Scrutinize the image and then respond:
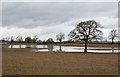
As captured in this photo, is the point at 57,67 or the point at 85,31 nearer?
the point at 57,67

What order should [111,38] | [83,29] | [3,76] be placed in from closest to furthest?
[3,76] → [83,29] → [111,38]

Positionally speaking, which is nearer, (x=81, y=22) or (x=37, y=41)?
(x=81, y=22)

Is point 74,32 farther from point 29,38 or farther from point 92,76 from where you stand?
point 29,38

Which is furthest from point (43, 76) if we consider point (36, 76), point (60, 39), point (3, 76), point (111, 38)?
point (60, 39)

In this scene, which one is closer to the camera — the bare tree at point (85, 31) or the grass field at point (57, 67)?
the grass field at point (57, 67)

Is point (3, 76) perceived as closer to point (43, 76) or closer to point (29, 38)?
point (43, 76)

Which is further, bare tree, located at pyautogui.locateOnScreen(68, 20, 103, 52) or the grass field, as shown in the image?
bare tree, located at pyautogui.locateOnScreen(68, 20, 103, 52)

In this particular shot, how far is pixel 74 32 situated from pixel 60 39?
174 ft

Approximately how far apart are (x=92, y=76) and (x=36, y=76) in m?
2.80

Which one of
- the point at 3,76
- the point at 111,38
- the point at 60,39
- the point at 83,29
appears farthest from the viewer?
the point at 60,39

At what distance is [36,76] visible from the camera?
12594 millimetres

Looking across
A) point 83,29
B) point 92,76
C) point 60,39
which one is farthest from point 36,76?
point 60,39

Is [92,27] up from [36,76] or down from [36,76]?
up

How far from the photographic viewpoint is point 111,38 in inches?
3593
